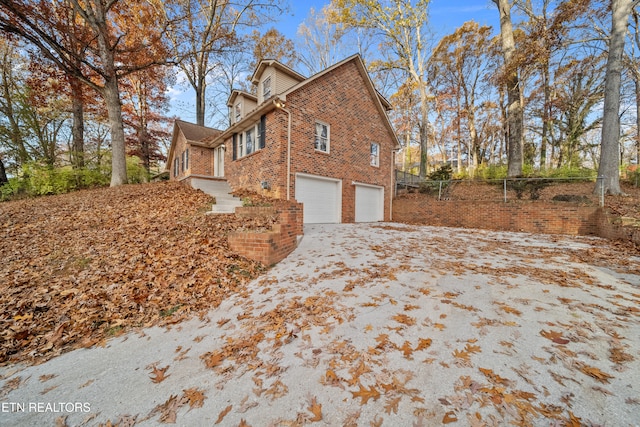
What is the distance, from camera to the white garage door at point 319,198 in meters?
9.59

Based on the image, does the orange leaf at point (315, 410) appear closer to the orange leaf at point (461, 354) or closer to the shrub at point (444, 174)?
the orange leaf at point (461, 354)

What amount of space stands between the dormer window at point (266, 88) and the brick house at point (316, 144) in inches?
1.6

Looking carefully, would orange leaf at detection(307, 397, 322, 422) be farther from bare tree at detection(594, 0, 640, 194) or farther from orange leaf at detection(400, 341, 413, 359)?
bare tree at detection(594, 0, 640, 194)

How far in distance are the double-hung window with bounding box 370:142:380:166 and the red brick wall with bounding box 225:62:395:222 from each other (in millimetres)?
247

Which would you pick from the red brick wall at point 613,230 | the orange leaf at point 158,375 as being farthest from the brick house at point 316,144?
the red brick wall at point 613,230

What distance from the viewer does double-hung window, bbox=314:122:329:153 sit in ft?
32.9

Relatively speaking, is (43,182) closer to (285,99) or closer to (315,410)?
(285,99)

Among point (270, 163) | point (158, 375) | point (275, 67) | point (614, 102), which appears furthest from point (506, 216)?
point (158, 375)

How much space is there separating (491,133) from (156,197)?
98.2 feet

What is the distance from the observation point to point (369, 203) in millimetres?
12414

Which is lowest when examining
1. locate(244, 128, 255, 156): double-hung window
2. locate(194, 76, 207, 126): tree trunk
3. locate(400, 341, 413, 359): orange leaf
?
locate(400, 341, 413, 359): orange leaf

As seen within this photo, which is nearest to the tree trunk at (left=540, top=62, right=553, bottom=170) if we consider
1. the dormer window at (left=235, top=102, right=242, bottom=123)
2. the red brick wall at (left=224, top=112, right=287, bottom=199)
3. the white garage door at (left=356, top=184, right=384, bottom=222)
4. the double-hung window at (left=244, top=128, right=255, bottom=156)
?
the white garage door at (left=356, top=184, right=384, bottom=222)

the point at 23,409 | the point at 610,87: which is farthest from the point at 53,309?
the point at 610,87

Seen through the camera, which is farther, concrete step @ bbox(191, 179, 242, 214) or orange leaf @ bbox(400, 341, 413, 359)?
concrete step @ bbox(191, 179, 242, 214)
